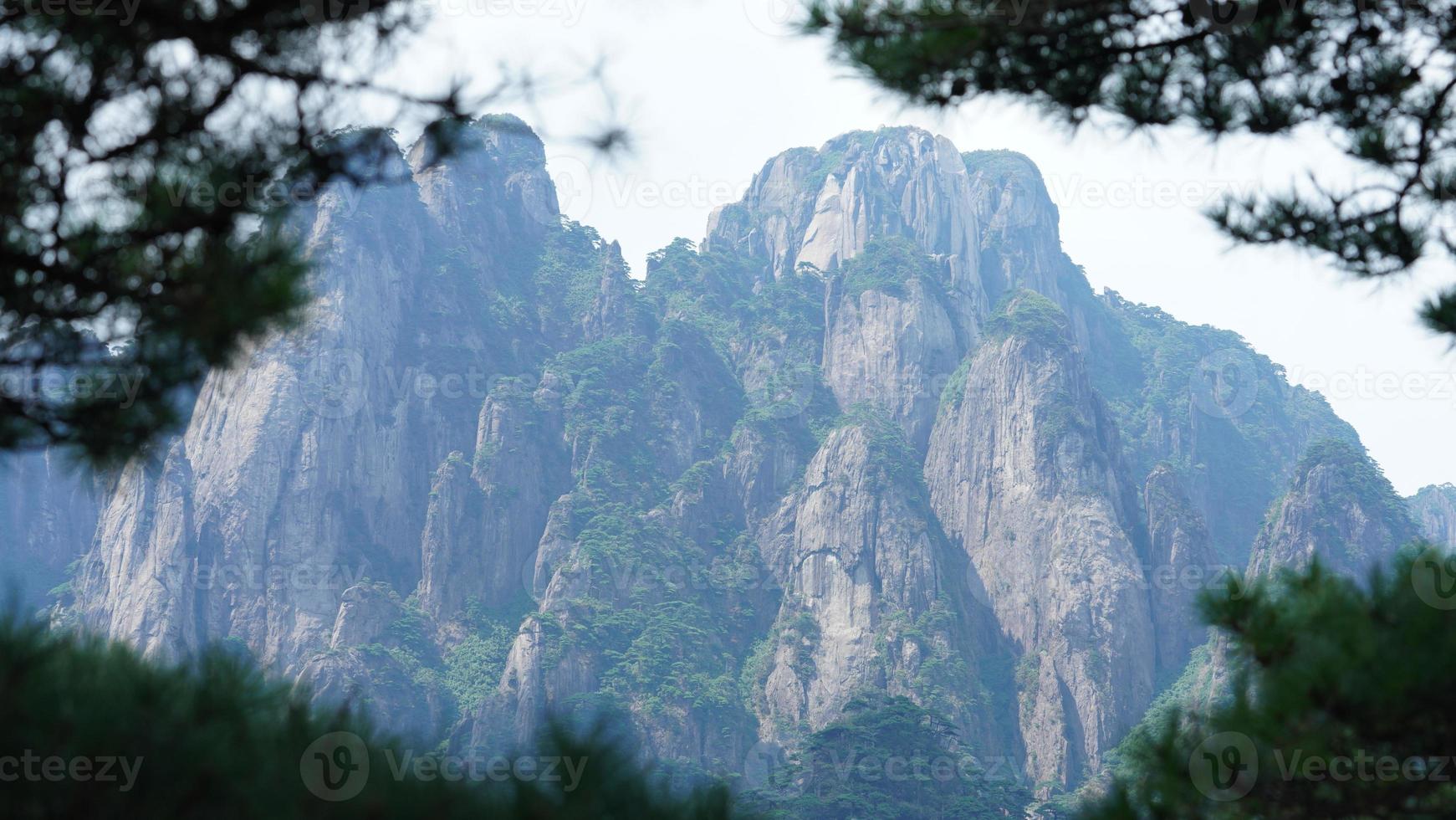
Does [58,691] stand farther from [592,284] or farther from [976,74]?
[592,284]

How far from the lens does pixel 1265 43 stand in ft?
16.4

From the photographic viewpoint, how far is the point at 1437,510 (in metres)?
73.1

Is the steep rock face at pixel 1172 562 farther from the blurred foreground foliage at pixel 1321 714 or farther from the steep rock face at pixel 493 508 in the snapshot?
the blurred foreground foliage at pixel 1321 714

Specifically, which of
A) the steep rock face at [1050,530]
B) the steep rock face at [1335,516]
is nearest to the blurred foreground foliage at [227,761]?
the steep rock face at [1050,530]

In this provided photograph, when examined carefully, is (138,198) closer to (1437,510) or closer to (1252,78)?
(1252,78)

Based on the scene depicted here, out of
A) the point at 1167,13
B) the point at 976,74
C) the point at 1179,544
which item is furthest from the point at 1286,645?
the point at 1179,544

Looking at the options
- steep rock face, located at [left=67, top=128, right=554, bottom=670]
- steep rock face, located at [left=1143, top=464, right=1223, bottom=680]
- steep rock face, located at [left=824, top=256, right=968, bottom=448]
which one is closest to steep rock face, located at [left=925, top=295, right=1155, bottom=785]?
steep rock face, located at [left=1143, top=464, right=1223, bottom=680]

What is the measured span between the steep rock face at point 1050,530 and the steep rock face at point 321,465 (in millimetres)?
22342

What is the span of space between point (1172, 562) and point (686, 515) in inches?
779

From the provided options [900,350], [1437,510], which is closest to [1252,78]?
[900,350]

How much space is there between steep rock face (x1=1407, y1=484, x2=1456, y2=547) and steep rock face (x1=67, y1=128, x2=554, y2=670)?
53582mm

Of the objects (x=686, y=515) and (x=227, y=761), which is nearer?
(x=227, y=761)

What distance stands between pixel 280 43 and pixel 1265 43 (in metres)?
3.89

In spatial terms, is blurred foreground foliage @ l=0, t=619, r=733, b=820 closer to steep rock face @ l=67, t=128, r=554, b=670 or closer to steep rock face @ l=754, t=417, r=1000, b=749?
steep rock face @ l=754, t=417, r=1000, b=749
